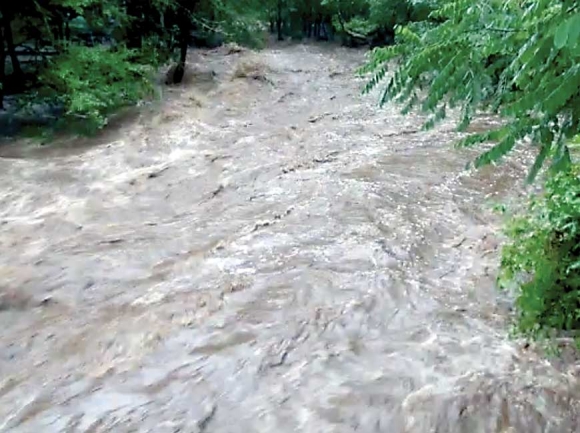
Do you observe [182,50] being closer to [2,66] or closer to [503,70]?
[2,66]

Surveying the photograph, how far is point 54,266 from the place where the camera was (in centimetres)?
521

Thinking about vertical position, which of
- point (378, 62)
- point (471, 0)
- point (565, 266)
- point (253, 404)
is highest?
point (471, 0)

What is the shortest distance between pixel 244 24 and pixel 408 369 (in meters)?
9.91

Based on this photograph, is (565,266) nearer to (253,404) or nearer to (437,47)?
(253,404)

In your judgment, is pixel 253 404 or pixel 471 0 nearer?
pixel 471 0

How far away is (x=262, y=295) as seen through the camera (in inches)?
186

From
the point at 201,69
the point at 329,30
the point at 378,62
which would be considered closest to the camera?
the point at 378,62

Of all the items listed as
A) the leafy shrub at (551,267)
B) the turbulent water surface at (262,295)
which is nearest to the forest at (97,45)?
the turbulent water surface at (262,295)

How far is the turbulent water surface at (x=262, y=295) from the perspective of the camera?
3605 millimetres

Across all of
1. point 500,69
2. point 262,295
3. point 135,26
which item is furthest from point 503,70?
point 135,26

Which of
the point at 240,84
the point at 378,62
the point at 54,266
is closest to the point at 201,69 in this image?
the point at 240,84

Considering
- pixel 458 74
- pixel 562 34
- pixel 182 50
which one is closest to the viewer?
pixel 562 34

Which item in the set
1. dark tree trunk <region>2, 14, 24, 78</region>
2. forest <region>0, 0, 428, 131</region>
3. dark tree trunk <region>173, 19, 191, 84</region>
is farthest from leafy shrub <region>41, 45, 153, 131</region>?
dark tree trunk <region>173, 19, 191, 84</region>

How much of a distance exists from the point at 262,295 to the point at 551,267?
1.96 meters
